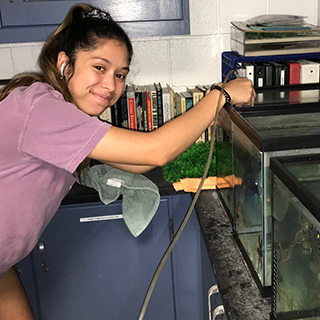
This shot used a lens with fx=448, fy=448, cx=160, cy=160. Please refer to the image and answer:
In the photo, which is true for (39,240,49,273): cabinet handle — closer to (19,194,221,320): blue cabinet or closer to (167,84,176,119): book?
(19,194,221,320): blue cabinet

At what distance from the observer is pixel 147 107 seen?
2068 mm

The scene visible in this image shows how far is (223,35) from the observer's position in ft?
7.16

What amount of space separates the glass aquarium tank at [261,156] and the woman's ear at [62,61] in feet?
1.60

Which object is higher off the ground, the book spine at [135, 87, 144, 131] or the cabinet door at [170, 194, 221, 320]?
the book spine at [135, 87, 144, 131]

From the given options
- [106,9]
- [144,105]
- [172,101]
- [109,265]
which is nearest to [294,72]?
[172,101]

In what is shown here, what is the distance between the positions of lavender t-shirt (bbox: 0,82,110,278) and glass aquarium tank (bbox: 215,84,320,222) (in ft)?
1.55

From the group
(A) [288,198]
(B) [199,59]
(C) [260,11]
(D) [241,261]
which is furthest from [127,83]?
(A) [288,198]

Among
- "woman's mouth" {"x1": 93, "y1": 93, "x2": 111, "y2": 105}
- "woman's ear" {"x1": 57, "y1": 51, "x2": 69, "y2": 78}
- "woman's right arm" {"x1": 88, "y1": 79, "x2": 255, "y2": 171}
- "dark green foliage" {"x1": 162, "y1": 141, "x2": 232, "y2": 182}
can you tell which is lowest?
"dark green foliage" {"x1": 162, "y1": 141, "x2": 232, "y2": 182}

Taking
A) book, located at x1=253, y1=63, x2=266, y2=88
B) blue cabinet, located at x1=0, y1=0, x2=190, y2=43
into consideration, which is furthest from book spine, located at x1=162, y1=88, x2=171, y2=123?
book, located at x1=253, y1=63, x2=266, y2=88

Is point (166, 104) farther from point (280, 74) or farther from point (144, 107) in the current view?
point (280, 74)

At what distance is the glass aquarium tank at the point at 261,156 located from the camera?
960 mm

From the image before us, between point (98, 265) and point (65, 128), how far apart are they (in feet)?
3.08

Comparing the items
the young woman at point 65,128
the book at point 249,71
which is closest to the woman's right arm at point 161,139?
the young woman at point 65,128

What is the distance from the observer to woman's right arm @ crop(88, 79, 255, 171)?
1.05 metres
